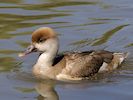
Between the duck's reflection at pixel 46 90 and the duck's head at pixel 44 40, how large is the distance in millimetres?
581

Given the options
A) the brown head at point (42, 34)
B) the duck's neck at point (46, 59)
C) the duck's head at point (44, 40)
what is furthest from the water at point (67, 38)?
the brown head at point (42, 34)

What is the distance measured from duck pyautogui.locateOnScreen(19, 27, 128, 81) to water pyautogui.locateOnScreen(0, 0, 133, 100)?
182 mm

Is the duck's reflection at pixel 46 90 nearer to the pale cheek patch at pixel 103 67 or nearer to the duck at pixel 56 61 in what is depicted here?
the duck at pixel 56 61

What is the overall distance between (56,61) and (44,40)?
0.57 metres

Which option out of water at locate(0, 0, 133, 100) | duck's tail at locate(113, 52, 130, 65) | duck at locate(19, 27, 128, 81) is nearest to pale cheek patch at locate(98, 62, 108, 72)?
duck at locate(19, 27, 128, 81)

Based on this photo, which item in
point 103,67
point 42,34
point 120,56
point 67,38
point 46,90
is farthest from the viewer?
point 67,38

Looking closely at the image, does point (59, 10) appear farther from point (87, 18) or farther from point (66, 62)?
point (66, 62)

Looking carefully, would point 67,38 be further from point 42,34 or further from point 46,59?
point 42,34

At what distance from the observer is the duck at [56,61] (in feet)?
37.5

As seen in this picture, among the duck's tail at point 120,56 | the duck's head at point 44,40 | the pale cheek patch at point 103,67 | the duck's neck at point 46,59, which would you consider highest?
the duck's head at point 44,40

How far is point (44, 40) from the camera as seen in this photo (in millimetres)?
11453

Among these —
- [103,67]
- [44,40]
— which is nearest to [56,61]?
[44,40]

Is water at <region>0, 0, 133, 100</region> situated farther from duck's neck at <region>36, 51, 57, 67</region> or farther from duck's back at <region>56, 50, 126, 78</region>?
duck's neck at <region>36, 51, 57, 67</region>

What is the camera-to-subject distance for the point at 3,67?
12352 millimetres
